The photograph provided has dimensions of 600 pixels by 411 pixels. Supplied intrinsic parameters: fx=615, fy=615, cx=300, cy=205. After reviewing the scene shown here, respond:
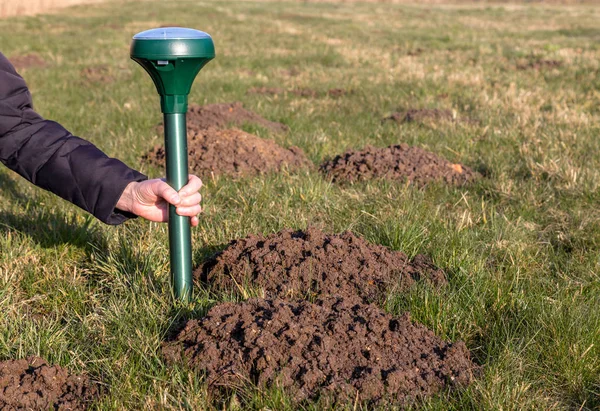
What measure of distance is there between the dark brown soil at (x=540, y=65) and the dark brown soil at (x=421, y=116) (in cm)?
532

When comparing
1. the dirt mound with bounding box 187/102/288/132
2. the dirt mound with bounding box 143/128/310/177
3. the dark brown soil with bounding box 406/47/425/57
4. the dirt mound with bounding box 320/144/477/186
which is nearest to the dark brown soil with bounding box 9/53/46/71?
the dirt mound with bounding box 187/102/288/132

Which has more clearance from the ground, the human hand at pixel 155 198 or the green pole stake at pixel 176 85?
the green pole stake at pixel 176 85

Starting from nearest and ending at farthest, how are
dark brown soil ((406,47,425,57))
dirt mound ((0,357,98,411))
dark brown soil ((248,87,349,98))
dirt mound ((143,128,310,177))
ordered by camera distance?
dirt mound ((0,357,98,411)) < dirt mound ((143,128,310,177)) < dark brown soil ((248,87,349,98)) < dark brown soil ((406,47,425,57))

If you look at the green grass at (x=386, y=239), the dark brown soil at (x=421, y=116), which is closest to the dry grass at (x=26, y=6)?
the green grass at (x=386, y=239)

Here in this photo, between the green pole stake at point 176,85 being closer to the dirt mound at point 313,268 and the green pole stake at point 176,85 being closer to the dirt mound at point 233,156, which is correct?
the dirt mound at point 313,268

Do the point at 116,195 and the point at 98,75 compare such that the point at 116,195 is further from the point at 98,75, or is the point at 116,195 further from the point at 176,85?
the point at 98,75

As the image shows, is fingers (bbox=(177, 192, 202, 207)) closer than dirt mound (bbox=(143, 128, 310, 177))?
Yes

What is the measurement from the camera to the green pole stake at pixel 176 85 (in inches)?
87.4

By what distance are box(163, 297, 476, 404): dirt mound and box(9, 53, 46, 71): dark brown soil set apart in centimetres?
1046

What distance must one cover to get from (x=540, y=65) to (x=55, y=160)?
36.5 feet

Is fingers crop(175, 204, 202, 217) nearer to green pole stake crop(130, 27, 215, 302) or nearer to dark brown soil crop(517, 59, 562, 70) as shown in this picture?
green pole stake crop(130, 27, 215, 302)

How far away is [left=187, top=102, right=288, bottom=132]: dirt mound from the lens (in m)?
6.44

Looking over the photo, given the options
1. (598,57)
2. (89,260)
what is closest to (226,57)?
(598,57)

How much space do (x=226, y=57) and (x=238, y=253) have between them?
35.7 feet
